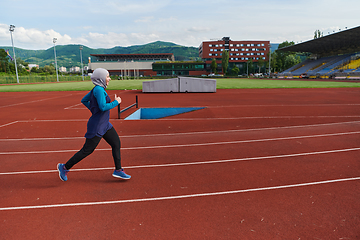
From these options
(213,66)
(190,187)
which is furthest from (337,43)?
(190,187)

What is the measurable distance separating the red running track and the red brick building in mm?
116474

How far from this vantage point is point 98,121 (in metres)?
4.05

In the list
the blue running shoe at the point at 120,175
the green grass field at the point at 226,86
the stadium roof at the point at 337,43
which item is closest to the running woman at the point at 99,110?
the blue running shoe at the point at 120,175

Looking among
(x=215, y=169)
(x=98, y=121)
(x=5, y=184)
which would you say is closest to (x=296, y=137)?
(x=215, y=169)

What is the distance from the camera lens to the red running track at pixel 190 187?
3.21 meters

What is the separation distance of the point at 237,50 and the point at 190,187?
433ft

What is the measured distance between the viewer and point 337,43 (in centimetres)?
6134

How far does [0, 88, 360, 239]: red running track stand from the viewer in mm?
3205

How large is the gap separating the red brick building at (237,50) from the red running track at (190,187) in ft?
382

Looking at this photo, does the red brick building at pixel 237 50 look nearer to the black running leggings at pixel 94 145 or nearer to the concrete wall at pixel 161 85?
the concrete wall at pixel 161 85

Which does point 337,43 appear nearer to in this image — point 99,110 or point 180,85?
point 180,85

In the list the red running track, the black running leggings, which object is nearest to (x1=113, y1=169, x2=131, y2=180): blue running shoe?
the red running track

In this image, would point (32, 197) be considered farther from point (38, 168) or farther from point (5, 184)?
point (38, 168)

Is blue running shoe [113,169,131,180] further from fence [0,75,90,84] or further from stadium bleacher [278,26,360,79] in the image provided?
fence [0,75,90,84]
